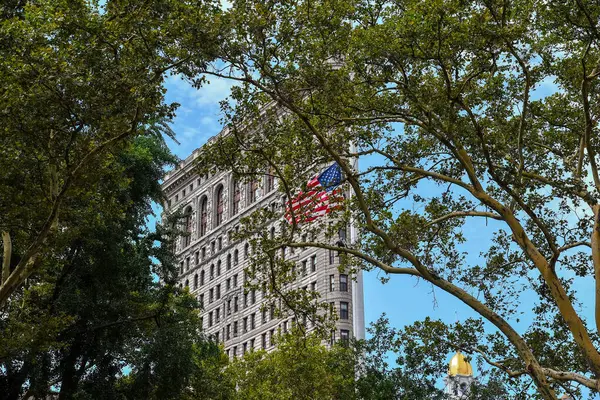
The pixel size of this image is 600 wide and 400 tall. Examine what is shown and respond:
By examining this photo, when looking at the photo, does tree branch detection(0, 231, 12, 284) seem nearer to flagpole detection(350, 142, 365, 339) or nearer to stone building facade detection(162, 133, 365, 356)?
stone building facade detection(162, 133, 365, 356)

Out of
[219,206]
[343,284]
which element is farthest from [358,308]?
[219,206]

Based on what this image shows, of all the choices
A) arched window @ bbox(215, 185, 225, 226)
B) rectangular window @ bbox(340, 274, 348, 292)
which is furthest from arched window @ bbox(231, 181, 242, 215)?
rectangular window @ bbox(340, 274, 348, 292)

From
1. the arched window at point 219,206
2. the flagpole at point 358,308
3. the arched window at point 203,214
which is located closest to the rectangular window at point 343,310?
the flagpole at point 358,308

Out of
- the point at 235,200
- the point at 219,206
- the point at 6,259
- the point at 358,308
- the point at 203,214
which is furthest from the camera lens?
the point at 203,214

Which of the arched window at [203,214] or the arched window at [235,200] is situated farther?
the arched window at [203,214]

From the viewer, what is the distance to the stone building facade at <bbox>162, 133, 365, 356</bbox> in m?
73.3

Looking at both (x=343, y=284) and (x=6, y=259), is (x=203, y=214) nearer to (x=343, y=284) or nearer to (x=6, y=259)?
(x=343, y=284)

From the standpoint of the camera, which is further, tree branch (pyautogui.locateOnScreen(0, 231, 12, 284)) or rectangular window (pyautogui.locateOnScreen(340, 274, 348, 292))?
rectangular window (pyautogui.locateOnScreen(340, 274, 348, 292))

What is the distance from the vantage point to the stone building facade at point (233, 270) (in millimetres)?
73312

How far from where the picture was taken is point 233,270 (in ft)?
289

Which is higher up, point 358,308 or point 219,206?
point 219,206

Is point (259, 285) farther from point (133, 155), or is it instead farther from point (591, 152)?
point (133, 155)

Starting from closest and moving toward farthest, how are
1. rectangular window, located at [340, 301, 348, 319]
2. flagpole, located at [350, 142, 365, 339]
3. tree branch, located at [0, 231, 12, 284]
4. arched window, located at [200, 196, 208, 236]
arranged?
tree branch, located at [0, 231, 12, 284]
flagpole, located at [350, 142, 365, 339]
rectangular window, located at [340, 301, 348, 319]
arched window, located at [200, 196, 208, 236]

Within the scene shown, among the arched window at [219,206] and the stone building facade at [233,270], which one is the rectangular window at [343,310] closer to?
the stone building facade at [233,270]
